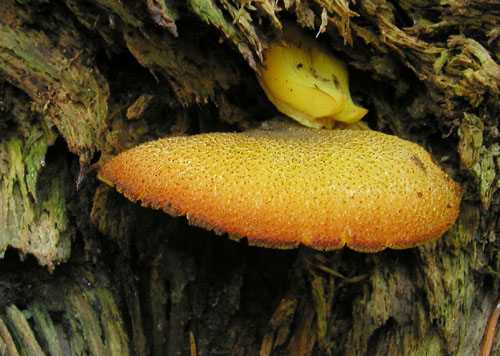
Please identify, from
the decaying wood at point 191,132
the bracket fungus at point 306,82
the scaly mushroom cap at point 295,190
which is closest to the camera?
the scaly mushroom cap at point 295,190

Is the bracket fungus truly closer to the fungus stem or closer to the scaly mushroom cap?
the scaly mushroom cap

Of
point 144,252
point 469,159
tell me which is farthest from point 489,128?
point 144,252

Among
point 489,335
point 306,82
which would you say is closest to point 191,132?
point 306,82

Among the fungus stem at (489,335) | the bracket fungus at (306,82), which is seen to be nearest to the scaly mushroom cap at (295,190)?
the bracket fungus at (306,82)

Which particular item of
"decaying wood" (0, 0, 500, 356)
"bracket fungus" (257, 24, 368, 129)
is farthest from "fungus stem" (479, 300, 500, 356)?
"bracket fungus" (257, 24, 368, 129)

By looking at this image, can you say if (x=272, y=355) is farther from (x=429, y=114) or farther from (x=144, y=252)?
(x=429, y=114)

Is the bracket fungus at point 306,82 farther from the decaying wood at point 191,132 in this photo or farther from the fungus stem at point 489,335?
the fungus stem at point 489,335

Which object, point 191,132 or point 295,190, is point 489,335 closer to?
point 295,190
